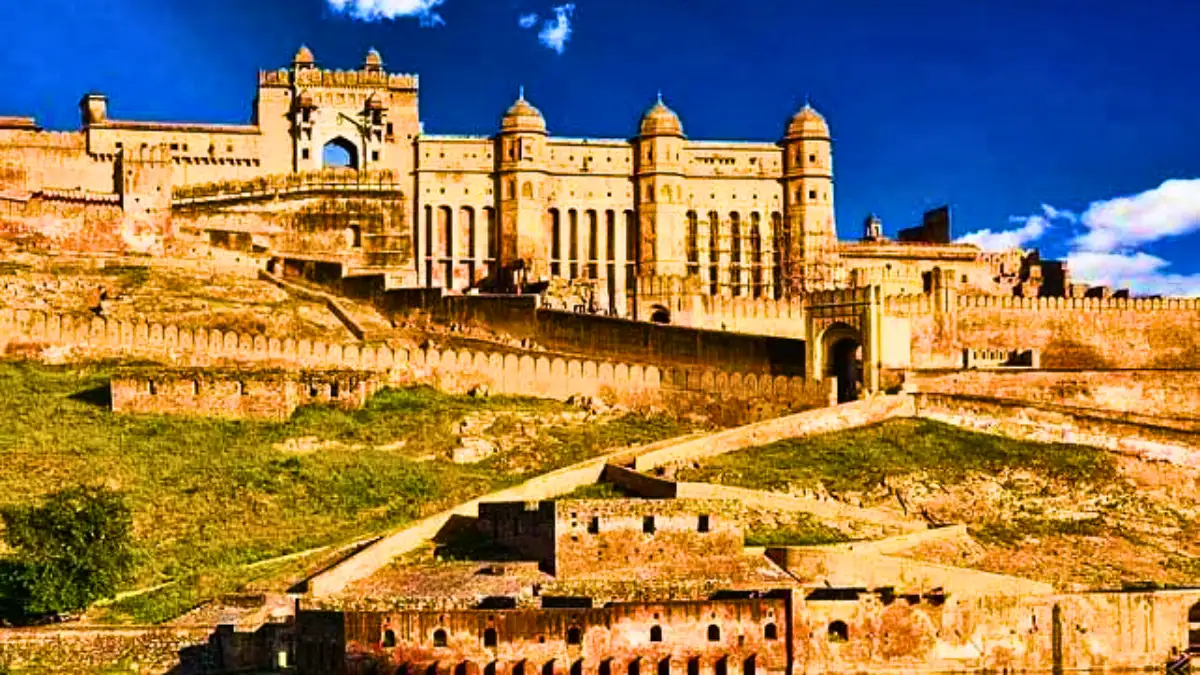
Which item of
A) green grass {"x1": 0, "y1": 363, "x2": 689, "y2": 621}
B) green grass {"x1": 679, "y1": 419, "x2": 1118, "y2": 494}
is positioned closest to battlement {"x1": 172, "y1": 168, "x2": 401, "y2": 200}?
green grass {"x1": 0, "y1": 363, "x2": 689, "y2": 621}

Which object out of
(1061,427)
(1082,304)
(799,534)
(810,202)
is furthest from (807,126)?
(799,534)

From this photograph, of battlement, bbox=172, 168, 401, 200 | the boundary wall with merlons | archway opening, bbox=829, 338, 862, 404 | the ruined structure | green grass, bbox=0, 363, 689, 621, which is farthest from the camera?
battlement, bbox=172, 168, 401, 200

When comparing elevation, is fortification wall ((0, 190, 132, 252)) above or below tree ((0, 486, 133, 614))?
above

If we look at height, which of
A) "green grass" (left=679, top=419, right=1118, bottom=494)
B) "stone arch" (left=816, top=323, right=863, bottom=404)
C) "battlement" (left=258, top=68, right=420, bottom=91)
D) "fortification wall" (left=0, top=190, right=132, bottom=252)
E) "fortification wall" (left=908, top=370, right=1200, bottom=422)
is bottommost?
"green grass" (left=679, top=419, right=1118, bottom=494)

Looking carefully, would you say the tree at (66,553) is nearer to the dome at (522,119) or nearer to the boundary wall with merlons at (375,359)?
the boundary wall with merlons at (375,359)

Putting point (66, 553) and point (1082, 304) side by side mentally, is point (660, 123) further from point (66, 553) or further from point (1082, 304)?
point (66, 553)

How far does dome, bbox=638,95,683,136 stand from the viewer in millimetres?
67312

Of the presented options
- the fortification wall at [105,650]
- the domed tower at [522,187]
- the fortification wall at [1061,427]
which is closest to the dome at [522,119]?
the domed tower at [522,187]

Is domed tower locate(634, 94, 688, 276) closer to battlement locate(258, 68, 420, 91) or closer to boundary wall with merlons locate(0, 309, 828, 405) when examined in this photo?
battlement locate(258, 68, 420, 91)

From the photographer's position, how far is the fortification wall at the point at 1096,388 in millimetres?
49094

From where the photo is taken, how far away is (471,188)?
66.2 metres

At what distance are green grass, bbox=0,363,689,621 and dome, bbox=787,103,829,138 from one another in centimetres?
2444

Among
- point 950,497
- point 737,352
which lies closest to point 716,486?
point 950,497

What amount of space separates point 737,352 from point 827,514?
558 inches
